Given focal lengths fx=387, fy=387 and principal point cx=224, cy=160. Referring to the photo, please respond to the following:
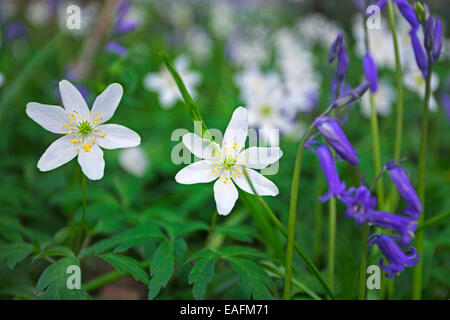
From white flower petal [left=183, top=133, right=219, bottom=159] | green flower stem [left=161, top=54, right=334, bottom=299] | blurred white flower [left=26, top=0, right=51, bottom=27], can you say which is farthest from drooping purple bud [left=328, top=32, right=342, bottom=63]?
blurred white flower [left=26, top=0, right=51, bottom=27]

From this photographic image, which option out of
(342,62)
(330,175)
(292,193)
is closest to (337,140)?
(330,175)

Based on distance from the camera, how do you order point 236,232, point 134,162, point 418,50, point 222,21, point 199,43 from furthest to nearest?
point 222,21
point 199,43
point 134,162
point 236,232
point 418,50

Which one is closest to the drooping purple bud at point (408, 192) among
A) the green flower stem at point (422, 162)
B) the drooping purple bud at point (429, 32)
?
the green flower stem at point (422, 162)

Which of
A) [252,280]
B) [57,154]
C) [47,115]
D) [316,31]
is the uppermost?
[316,31]

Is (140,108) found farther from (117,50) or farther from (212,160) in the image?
(212,160)

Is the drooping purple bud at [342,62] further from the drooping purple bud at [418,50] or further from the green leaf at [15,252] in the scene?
the green leaf at [15,252]

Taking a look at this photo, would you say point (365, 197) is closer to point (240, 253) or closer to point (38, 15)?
point (240, 253)
